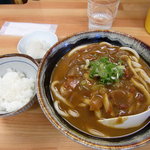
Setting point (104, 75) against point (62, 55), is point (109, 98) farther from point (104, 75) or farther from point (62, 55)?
point (62, 55)

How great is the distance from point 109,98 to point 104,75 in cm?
15

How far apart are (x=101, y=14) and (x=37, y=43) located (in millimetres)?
842

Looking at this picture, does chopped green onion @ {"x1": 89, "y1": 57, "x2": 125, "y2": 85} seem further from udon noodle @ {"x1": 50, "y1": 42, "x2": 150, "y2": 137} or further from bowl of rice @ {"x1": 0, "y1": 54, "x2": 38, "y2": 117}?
bowl of rice @ {"x1": 0, "y1": 54, "x2": 38, "y2": 117}

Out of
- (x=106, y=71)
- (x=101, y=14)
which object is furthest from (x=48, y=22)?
Result: (x=106, y=71)

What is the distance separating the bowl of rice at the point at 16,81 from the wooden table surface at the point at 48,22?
11cm

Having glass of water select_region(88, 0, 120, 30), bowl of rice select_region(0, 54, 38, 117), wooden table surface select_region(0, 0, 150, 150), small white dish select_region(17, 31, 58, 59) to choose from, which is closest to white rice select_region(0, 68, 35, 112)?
bowl of rice select_region(0, 54, 38, 117)

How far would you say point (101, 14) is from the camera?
1941 mm

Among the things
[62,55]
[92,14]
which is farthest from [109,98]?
[92,14]

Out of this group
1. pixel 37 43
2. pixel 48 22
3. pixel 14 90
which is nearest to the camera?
pixel 14 90

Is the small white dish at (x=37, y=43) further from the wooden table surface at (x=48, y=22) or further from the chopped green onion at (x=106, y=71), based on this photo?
the chopped green onion at (x=106, y=71)

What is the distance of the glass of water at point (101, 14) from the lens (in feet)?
6.10

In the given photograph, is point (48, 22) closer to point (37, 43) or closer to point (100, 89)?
point (37, 43)

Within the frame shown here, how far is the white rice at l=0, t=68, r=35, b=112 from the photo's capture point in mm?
1134

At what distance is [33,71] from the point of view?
129 centimetres
